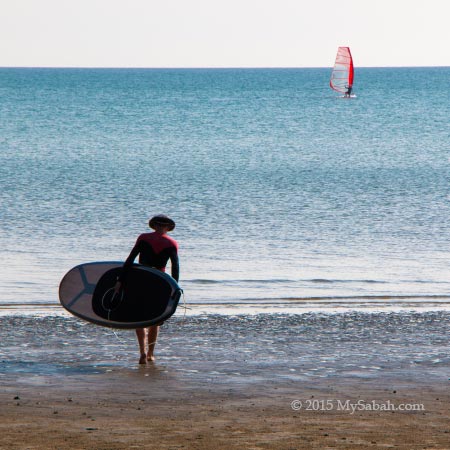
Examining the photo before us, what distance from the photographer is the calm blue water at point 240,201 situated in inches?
713

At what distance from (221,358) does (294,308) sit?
164 inches

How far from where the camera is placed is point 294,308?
14727 mm

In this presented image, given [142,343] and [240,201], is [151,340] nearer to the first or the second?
[142,343]

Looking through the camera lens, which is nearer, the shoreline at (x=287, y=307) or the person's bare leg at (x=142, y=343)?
the person's bare leg at (x=142, y=343)

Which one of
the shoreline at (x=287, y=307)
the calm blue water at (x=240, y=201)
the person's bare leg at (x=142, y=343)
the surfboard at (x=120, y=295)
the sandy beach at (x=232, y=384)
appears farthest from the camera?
the calm blue water at (x=240, y=201)

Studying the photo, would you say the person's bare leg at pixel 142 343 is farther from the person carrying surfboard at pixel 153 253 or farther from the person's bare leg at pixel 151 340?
the person's bare leg at pixel 151 340

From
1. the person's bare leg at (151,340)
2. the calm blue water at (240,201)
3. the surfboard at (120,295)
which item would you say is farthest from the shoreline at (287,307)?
the person's bare leg at (151,340)

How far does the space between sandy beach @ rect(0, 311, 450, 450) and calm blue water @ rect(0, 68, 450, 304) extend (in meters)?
3.34

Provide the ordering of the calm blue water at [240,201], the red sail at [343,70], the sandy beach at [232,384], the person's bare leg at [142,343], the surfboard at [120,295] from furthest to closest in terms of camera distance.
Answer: the red sail at [343,70]
the calm blue water at [240,201]
the surfboard at [120,295]
the person's bare leg at [142,343]
the sandy beach at [232,384]

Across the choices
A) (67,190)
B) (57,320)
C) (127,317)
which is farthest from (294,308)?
(67,190)

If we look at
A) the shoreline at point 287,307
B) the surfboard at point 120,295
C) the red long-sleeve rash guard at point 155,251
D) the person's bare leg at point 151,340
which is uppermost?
the red long-sleeve rash guard at point 155,251

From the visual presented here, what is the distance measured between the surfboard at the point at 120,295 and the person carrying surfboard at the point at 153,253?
83 mm

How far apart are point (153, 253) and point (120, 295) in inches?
25.7

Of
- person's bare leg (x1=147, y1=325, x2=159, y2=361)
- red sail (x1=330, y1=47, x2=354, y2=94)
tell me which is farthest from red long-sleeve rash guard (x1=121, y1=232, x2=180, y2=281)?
red sail (x1=330, y1=47, x2=354, y2=94)
